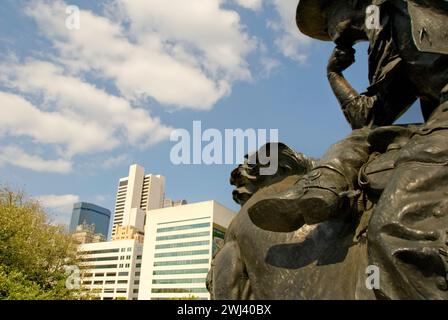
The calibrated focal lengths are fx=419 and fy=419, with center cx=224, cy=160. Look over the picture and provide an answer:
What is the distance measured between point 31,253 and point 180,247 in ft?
170

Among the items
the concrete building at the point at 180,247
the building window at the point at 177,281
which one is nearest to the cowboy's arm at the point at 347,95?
the concrete building at the point at 180,247

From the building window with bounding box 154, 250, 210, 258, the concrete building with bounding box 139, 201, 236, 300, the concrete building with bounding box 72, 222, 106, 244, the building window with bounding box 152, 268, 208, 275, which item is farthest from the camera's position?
the building window with bounding box 154, 250, 210, 258

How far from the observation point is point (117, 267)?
10300 cm

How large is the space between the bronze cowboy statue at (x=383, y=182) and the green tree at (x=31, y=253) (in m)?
22.3

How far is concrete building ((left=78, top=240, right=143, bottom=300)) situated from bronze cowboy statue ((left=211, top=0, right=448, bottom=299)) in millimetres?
102756

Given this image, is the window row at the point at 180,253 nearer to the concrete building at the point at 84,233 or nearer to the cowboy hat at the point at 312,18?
the concrete building at the point at 84,233

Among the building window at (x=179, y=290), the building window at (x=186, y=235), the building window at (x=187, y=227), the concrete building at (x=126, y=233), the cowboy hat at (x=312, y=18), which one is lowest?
the cowboy hat at (x=312, y=18)

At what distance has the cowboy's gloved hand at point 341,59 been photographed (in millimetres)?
3375

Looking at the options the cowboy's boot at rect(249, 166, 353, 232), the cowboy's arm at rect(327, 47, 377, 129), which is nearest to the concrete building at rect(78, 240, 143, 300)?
the cowboy's arm at rect(327, 47, 377, 129)

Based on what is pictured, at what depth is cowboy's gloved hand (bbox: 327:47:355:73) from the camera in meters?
3.38

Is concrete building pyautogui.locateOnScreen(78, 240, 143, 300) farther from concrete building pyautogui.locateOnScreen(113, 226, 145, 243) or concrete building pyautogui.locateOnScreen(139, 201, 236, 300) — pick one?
concrete building pyautogui.locateOnScreen(139, 201, 236, 300)
